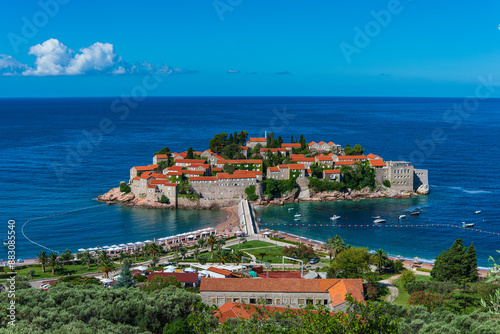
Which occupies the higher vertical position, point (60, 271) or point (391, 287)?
point (60, 271)

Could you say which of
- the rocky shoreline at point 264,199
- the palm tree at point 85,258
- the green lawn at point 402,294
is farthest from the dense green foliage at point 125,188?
the green lawn at point 402,294

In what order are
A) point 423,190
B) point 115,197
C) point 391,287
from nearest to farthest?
point 391,287 < point 115,197 < point 423,190

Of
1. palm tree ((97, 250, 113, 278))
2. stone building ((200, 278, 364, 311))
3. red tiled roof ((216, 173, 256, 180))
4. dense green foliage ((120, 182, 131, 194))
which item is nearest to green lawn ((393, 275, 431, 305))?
stone building ((200, 278, 364, 311))

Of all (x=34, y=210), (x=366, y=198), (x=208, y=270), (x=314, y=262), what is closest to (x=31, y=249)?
(x=34, y=210)

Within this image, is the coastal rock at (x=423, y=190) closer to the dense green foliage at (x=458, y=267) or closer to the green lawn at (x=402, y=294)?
the green lawn at (x=402, y=294)

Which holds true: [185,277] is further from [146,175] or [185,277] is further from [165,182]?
[146,175]

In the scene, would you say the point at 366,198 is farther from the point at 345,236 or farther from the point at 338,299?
the point at 338,299

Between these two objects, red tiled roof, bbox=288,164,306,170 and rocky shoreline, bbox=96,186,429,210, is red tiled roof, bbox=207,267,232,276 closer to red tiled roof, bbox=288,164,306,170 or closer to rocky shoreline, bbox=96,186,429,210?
rocky shoreline, bbox=96,186,429,210

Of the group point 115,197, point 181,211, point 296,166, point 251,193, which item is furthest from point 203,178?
point 296,166
